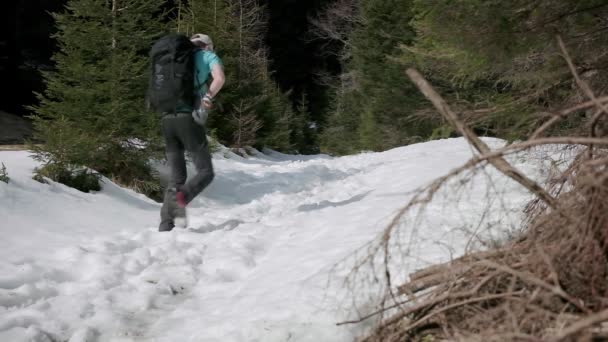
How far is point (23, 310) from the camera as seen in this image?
239 centimetres

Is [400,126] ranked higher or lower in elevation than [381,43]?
lower

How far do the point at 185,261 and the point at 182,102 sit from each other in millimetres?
1525

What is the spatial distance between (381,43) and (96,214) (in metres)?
17.9

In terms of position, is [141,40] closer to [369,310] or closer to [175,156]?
[175,156]

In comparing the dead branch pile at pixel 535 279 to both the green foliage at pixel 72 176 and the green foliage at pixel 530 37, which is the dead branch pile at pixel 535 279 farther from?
the green foliage at pixel 72 176

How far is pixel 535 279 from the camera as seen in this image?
1380mm

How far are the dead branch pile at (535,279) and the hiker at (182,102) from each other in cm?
277

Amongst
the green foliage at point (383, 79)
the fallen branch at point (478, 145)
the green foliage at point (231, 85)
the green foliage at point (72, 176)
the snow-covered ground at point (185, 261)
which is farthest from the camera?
the green foliage at point (383, 79)

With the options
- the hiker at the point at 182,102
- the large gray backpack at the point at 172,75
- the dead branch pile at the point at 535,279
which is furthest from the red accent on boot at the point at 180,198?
the dead branch pile at the point at 535,279

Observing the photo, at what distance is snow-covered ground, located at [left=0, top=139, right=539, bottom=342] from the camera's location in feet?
7.47

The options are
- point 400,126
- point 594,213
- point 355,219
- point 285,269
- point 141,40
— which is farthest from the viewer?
point 400,126

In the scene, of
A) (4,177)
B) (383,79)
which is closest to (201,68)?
(4,177)

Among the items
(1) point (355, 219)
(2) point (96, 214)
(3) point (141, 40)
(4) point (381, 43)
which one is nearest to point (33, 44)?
(4) point (381, 43)

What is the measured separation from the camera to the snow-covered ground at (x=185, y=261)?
2277 mm
